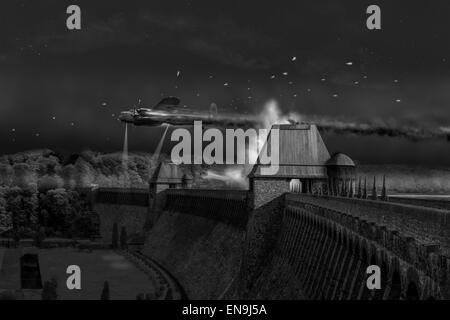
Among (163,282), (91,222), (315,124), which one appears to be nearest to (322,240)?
(315,124)

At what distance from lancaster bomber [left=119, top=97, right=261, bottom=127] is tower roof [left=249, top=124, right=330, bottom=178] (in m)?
4.10

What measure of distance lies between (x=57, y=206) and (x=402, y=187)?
66.3 metres

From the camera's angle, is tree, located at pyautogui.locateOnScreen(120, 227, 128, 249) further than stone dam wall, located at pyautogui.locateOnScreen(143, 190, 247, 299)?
A: Yes

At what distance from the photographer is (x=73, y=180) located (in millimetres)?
164125

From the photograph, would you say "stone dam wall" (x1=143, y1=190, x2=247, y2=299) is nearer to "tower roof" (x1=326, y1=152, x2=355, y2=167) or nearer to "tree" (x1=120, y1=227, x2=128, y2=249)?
"tree" (x1=120, y1=227, x2=128, y2=249)

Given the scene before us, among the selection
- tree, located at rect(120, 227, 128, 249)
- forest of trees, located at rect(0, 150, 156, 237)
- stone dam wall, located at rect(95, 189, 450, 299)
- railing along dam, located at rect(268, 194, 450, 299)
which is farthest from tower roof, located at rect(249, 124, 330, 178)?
forest of trees, located at rect(0, 150, 156, 237)

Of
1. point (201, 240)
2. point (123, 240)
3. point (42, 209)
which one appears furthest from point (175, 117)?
point (42, 209)

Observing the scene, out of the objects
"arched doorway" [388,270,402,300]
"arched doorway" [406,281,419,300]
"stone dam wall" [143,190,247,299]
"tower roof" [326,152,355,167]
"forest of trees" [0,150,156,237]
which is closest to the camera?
"arched doorway" [406,281,419,300]

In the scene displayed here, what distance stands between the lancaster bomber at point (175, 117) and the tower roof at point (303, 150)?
4.10m

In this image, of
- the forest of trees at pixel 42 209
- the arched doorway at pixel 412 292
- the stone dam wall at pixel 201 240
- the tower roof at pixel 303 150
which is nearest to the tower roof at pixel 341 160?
the tower roof at pixel 303 150

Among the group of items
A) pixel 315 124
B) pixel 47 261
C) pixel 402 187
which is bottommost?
pixel 47 261

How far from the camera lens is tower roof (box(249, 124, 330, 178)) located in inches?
2238

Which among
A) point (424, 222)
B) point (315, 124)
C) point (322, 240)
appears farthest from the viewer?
point (315, 124)
